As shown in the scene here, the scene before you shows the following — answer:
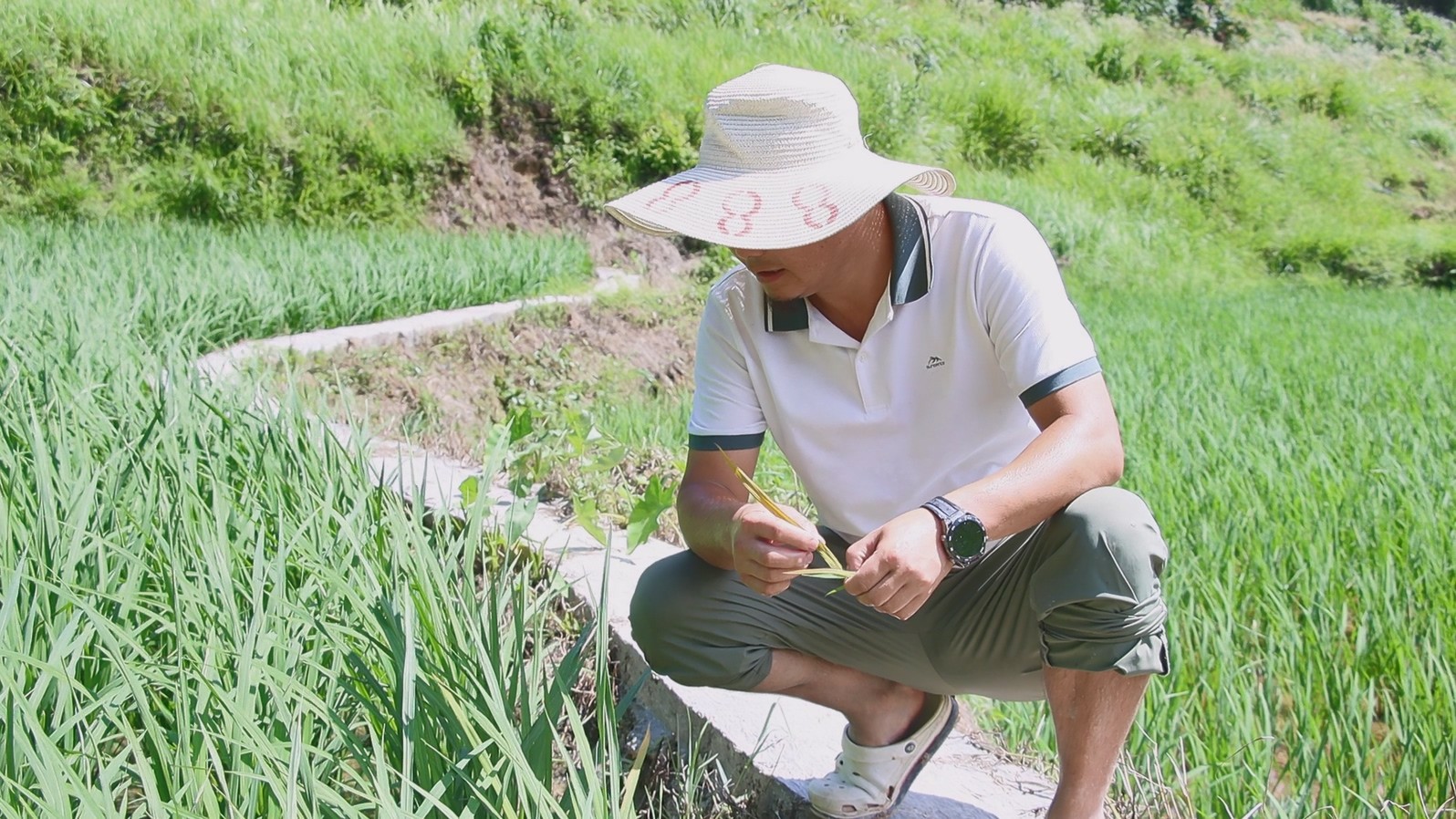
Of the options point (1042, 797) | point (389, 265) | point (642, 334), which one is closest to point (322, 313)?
point (389, 265)

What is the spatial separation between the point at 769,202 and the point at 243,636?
2.23 ft

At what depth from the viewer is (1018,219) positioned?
1.42 m

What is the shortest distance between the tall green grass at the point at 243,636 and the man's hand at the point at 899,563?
273mm

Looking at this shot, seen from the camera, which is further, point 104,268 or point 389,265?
point 389,265

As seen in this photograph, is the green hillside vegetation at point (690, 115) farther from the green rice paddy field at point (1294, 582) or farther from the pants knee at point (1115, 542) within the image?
the pants knee at point (1115, 542)

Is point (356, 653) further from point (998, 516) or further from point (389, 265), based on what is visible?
point (389, 265)

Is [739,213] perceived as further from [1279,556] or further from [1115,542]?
[1279,556]

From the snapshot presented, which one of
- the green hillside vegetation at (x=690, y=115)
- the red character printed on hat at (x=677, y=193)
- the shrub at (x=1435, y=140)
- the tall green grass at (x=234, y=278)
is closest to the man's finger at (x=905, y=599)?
the red character printed on hat at (x=677, y=193)

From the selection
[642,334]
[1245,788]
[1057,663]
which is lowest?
[642,334]

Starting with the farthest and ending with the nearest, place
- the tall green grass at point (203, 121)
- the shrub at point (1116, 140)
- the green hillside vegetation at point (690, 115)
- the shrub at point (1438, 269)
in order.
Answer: the shrub at point (1116, 140) → the shrub at point (1438, 269) → the green hillside vegetation at point (690, 115) → the tall green grass at point (203, 121)

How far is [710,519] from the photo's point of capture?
4.71 feet

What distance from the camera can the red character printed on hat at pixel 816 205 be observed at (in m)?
1.27

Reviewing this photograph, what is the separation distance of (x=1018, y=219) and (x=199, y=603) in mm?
985

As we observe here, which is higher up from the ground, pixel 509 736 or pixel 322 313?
pixel 509 736
